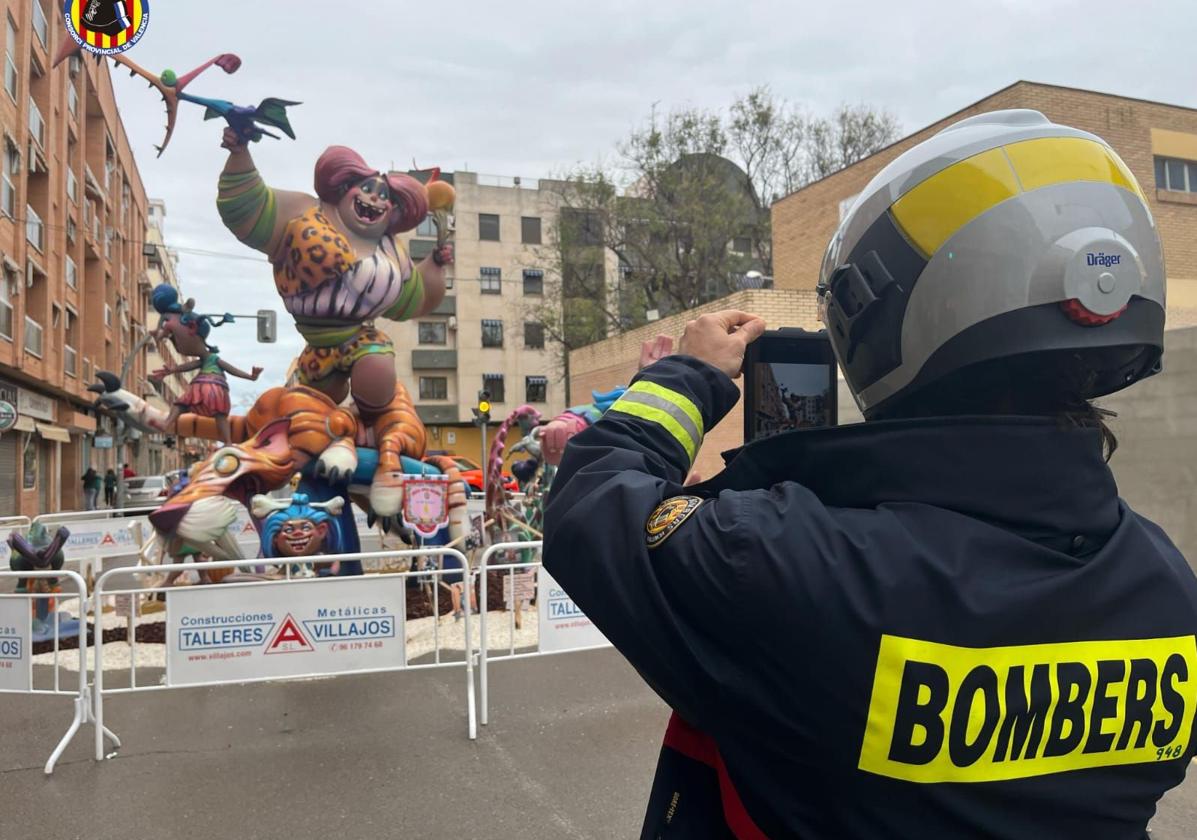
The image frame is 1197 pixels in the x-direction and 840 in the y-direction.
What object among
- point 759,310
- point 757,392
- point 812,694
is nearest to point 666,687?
point 812,694

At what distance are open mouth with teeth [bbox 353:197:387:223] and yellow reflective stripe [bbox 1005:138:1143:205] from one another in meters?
8.77

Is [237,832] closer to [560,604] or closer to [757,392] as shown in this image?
[560,604]

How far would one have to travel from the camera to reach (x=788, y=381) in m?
1.56

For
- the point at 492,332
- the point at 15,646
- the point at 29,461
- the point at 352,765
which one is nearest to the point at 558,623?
the point at 352,765

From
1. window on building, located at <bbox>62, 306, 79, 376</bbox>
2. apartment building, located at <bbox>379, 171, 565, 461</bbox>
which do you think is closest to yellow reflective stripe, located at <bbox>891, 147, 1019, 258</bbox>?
window on building, located at <bbox>62, 306, 79, 376</bbox>

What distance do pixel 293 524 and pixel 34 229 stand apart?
1925 centimetres

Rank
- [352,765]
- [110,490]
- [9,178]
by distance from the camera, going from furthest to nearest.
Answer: [110,490]
[9,178]
[352,765]

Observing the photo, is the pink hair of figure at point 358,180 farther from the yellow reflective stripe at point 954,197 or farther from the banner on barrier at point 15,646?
the yellow reflective stripe at point 954,197

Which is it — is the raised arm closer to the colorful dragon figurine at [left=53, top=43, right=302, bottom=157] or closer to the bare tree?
the colorful dragon figurine at [left=53, top=43, right=302, bottom=157]

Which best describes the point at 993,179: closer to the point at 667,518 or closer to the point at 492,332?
the point at 667,518

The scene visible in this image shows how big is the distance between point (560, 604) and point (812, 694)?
4.86m

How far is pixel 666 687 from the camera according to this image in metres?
1.13

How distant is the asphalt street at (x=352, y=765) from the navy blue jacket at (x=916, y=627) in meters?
3.15

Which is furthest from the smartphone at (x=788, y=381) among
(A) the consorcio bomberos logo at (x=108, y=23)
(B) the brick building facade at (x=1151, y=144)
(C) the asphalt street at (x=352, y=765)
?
(B) the brick building facade at (x=1151, y=144)
